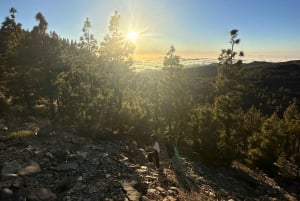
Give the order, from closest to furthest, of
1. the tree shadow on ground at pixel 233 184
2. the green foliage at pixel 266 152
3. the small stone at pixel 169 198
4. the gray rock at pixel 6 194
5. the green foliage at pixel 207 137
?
the gray rock at pixel 6 194, the small stone at pixel 169 198, the tree shadow on ground at pixel 233 184, the green foliage at pixel 207 137, the green foliage at pixel 266 152

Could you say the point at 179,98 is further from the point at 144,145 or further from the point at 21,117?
the point at 21,117

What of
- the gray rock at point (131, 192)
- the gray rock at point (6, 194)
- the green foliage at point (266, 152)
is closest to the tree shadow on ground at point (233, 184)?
the gray rock at point (131, 192)

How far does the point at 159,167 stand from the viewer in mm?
21406

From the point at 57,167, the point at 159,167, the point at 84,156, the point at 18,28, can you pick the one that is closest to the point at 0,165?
the point at 57,167

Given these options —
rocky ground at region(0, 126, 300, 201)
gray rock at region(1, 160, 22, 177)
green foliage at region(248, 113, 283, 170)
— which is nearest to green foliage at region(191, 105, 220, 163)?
rocky ground at region(0, 126, 300, 201)

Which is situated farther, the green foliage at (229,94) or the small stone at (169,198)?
the green foliage at (229,94)

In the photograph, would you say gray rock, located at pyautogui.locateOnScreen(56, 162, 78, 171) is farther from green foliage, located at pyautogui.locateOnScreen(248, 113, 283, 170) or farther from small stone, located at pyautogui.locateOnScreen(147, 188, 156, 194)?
green foliage, located at pyautogui.locateOnScreen(248, 113, 283, 170)

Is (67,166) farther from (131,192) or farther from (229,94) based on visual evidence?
(229,94)

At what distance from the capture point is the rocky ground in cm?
1404

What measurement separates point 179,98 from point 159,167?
16.2m

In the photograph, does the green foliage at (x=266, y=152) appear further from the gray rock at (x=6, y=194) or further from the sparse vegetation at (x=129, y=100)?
the gray rock at (x=6, y=194)

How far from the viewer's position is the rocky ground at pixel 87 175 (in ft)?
46.1

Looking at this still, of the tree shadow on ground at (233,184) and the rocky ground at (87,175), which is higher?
the rocky ground at (87,175)

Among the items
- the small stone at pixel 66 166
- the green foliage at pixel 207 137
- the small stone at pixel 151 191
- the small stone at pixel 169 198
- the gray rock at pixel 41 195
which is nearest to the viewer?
the gray rock at pixel 41 195
